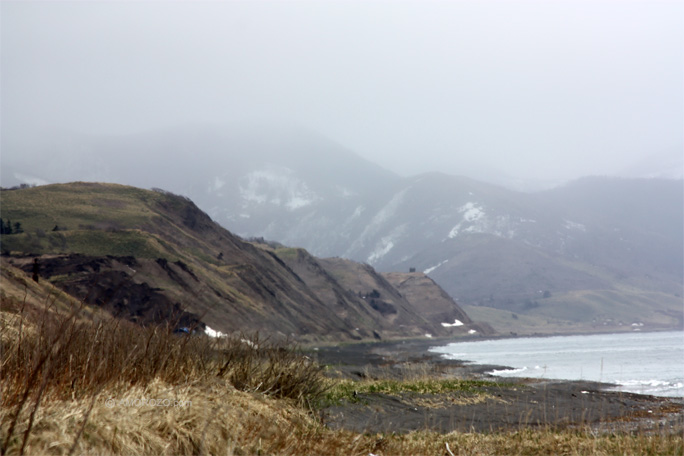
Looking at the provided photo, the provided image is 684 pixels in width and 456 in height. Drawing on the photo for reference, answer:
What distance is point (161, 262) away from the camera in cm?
8400

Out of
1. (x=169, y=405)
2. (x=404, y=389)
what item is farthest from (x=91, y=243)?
(x=169, y=405)

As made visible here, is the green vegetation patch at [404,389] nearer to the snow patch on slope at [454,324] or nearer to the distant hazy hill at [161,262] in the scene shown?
the distant hazy hill at [161,262]

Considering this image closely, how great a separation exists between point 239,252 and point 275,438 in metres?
110

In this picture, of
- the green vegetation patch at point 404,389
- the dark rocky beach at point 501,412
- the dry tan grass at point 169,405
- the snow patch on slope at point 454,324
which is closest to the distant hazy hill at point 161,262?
the green vegetation patch at point 404,389

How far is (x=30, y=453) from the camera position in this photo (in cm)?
598

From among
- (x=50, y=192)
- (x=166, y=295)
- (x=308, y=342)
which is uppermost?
(x=50, y=192)

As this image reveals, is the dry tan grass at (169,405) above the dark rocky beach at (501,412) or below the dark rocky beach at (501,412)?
above

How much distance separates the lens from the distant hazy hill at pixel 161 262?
73562 mm

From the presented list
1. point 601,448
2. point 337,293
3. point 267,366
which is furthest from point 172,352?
point 337,293

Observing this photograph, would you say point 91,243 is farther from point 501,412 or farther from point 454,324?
point 454,324

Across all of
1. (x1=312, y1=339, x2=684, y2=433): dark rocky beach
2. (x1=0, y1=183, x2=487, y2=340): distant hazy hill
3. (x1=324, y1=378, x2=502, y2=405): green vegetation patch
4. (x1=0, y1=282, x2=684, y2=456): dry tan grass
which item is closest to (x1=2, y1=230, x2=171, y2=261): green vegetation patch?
(x1=0, y1=183, x2=487, y2=340): distant hazy hill

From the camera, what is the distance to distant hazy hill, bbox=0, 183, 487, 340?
2896 inches

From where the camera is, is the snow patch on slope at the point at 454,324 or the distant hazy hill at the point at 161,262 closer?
the distant hazy hill at the point at 161,262

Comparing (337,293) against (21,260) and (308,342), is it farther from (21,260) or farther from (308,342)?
(21,260)
